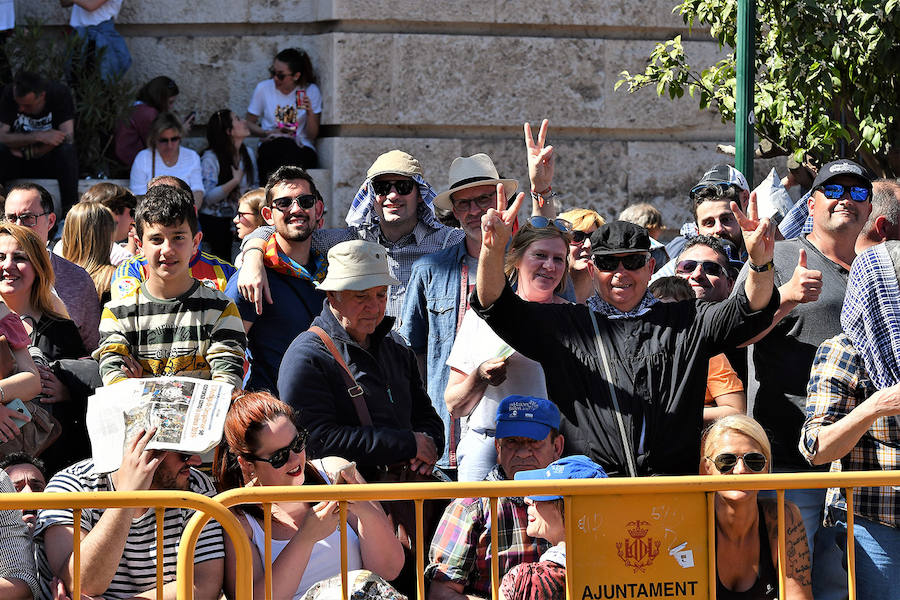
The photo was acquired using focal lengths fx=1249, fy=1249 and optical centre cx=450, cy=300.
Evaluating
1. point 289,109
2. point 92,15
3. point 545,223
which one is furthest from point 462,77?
point 545,223

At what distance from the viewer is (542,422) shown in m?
4.29

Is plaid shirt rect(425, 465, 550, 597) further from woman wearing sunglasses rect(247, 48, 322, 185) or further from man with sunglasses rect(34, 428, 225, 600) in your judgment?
woman wearing sunglasses rect(247, 48, 322, 185)

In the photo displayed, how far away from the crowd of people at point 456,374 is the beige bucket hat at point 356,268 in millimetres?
15

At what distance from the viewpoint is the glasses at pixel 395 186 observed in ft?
18.8

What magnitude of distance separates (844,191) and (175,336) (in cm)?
259

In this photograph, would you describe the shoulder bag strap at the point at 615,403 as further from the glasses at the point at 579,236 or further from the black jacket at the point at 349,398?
the glasses at the point at 579,236

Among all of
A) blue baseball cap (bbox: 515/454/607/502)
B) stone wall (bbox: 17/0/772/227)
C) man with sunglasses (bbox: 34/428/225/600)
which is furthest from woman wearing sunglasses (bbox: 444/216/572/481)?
stone wall (bbox: 17/0/772/227)

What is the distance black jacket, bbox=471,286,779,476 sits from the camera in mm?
4039

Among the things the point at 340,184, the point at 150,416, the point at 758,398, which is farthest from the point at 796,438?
the point at 340,184

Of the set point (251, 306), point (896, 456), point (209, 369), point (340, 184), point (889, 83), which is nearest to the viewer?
point (896, 456)

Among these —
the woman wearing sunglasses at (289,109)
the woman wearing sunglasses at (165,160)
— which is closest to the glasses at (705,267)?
the woman wearing sunglasses at (165,160)

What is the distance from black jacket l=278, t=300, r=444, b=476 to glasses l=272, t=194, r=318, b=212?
0.76 meters

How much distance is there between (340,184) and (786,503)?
4897mm

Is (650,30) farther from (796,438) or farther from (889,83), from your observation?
(796,438)
